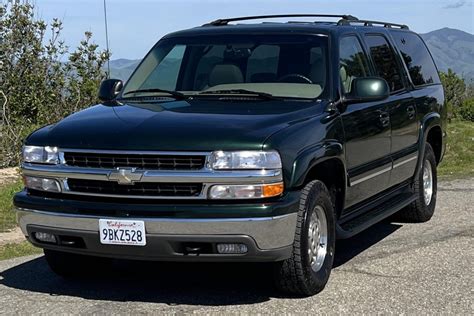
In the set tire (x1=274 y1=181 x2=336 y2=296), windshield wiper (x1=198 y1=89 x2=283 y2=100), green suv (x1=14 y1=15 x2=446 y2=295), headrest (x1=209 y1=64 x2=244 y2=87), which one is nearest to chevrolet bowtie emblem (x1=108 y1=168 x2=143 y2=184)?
green suv (x1=14 y1=15 x2=446 y2=295)

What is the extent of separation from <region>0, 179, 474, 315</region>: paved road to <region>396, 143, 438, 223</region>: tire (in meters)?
0.89

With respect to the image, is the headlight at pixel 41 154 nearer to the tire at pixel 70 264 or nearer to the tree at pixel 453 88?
the tire at pixel 70 264

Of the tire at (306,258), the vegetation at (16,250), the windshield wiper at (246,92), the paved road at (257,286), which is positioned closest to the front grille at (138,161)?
the tire at (306,258)

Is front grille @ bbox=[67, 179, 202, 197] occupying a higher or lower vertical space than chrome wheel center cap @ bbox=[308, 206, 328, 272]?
higher

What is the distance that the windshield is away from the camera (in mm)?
6398

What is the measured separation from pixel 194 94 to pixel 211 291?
1.51 m

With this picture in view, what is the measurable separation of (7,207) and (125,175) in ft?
15.6

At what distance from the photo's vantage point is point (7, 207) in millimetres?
9500

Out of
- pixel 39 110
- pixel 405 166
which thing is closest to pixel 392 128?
pixel 405 166

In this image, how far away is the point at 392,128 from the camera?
723cm

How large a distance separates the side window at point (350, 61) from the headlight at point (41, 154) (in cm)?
229

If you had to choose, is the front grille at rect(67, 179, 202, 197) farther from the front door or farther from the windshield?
the front door

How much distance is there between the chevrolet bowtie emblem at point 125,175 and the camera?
5.15 m

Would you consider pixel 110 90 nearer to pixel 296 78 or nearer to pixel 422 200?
pixel 296 78
